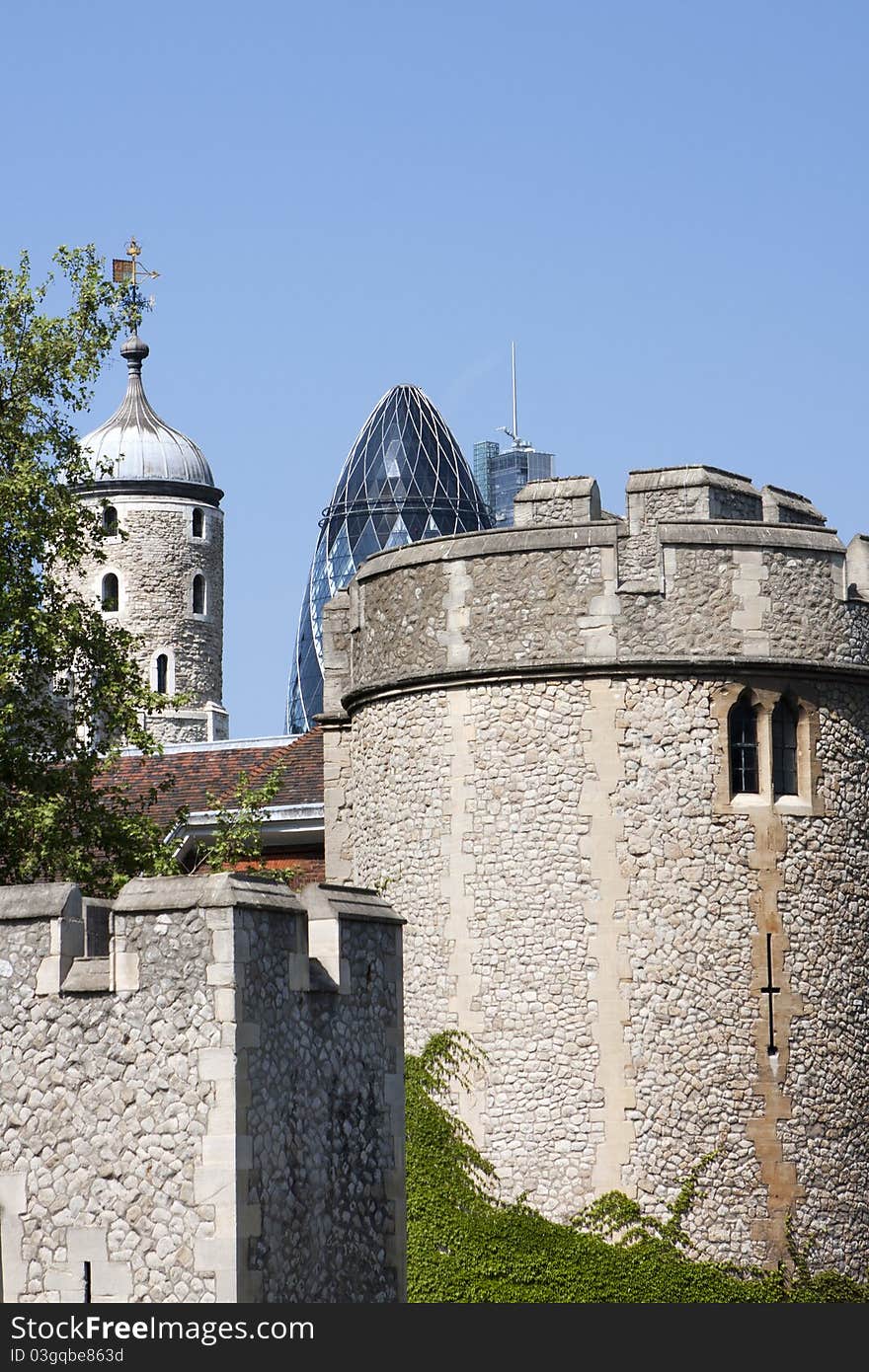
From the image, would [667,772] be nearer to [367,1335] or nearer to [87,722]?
[87,722]

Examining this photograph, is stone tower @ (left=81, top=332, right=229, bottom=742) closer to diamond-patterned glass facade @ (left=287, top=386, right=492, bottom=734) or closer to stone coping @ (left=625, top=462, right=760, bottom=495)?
stone coping @ (left=625, top=462, right=760, bottom=495)

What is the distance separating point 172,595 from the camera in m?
81.4

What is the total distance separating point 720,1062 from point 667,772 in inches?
105

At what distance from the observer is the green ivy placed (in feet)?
72.4

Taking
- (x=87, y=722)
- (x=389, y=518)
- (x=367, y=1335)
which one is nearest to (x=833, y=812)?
(x=87, y=722)

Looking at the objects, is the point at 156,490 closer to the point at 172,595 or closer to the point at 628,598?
the point at 172,595

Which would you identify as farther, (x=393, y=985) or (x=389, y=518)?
(x=389, y=518)

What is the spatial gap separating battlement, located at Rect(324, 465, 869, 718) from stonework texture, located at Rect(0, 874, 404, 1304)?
879 centimetres

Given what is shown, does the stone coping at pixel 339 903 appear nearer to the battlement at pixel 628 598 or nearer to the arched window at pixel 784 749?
the battlement at pixel 628 598

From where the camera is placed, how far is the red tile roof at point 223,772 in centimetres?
3250

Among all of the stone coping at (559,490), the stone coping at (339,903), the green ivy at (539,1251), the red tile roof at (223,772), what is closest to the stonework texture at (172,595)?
the red tile roof at (223,772)

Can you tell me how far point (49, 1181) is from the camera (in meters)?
14.3

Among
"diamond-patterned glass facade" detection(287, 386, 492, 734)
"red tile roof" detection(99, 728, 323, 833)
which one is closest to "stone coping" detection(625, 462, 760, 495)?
"red tile roof" detection(99, 728, 323, 833)

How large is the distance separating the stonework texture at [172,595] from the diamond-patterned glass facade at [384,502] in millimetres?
65388
